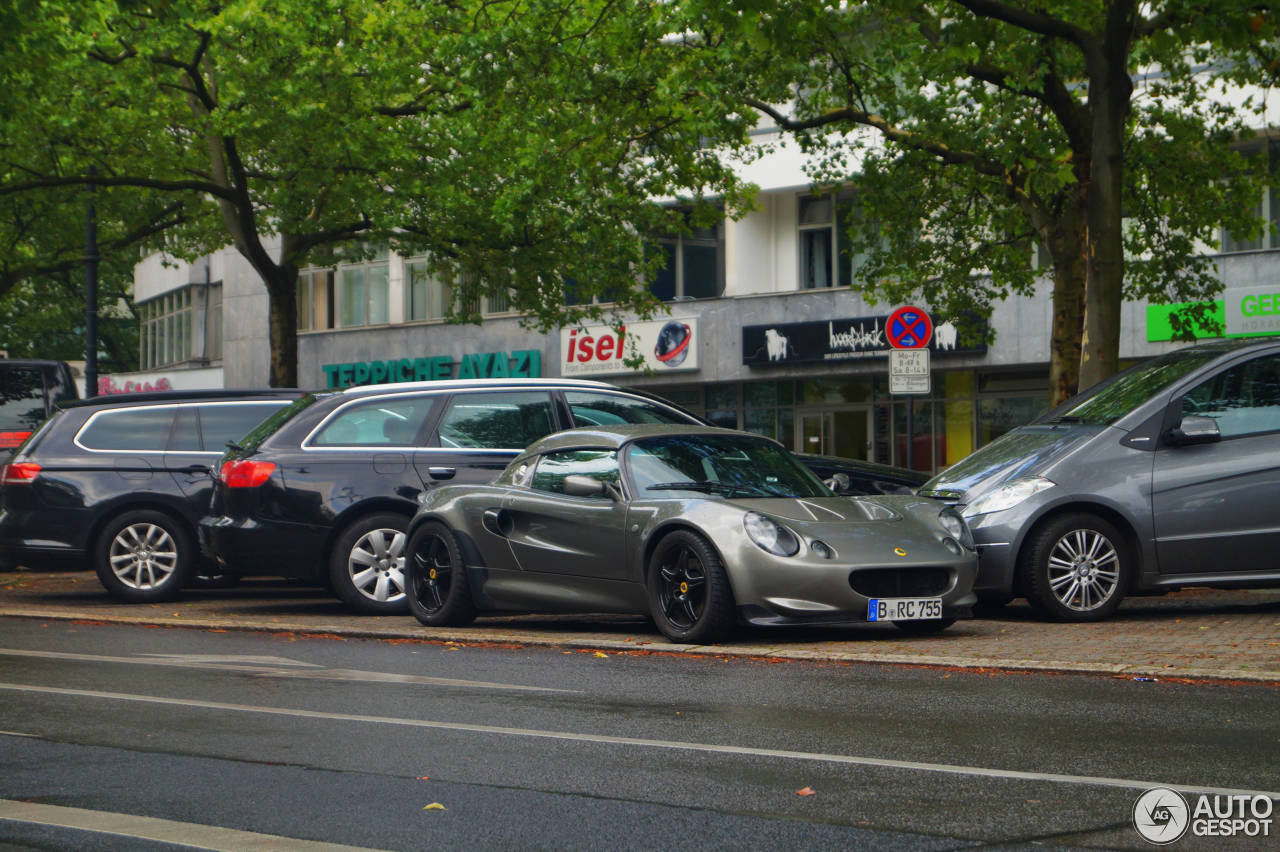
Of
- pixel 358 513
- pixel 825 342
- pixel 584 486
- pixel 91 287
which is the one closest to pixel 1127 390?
pixel 584 486

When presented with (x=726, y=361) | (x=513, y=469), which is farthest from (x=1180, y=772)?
(x=726, y=361)

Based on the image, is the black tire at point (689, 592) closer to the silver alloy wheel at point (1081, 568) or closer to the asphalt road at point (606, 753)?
the asphalt road at point (606, 753)

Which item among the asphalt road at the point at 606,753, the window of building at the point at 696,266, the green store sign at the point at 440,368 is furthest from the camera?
the green store sign at the point at 440,368

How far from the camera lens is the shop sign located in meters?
30.0

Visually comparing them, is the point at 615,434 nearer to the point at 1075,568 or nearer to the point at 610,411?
the point at 610,411

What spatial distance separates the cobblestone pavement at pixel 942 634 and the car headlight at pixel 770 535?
0.57 meters

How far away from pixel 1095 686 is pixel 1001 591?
310 cm

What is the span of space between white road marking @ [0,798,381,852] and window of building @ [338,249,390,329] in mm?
38843

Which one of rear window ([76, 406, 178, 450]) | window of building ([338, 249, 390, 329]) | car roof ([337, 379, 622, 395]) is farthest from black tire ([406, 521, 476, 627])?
window of building ([338, 249, 390, 329])

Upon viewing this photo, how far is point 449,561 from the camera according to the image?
11.7 m

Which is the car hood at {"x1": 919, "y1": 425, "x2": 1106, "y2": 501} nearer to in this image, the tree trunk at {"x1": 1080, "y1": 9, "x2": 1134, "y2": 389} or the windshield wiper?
the windshield wiper

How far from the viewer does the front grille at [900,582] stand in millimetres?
9734

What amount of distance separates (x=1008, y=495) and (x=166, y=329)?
155 feet

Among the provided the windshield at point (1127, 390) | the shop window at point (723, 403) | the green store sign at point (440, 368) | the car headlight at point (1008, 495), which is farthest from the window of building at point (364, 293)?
the car headlight at point (1008, 495)
